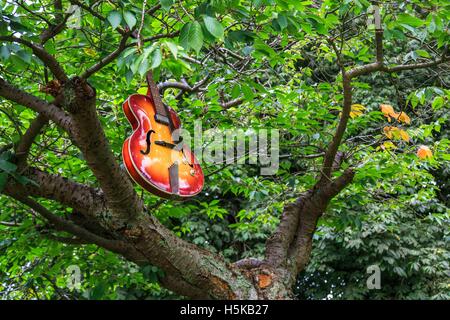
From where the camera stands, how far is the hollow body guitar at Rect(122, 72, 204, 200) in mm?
2271

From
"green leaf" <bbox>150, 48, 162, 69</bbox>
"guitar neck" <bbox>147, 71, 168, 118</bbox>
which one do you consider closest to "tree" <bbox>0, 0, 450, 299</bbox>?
"green leaf" <bbox>150, 48, 162, 69</bbox>

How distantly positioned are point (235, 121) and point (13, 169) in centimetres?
189

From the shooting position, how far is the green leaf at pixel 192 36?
1.80 m

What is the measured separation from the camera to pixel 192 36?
1.81 meters

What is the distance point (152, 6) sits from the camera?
8.23ft

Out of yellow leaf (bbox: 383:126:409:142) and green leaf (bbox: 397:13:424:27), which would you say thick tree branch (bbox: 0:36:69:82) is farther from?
yellow leaf (bbox: 383:126:409:142)

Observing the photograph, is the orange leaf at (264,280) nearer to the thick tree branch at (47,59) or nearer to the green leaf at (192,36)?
the thick tree branch at (47,59)

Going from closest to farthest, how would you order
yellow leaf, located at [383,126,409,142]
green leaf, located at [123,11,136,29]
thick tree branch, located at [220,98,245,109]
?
green leaf, located at [123,11,136,29] → yellow leaf, located at [383,126,409,142] → thick tree branch, located at [220,98,245,109]

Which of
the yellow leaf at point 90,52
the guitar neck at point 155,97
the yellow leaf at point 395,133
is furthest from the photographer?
the yellow leaf at point 395,133

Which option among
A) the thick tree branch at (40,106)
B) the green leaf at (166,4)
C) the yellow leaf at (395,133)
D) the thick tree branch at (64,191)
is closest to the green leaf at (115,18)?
the green leaf at (166,4)

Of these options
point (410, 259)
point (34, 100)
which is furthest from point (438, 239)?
point (34, 100)

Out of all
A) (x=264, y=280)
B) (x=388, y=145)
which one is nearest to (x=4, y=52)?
(x=264, y=280)

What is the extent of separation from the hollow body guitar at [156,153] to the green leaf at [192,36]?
2.04 feet
